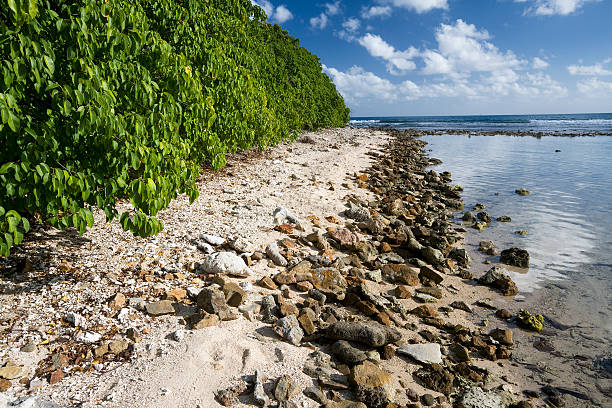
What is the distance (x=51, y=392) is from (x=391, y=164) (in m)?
18.1

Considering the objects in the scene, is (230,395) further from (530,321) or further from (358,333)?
(530,321)

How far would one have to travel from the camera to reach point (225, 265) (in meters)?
5.24

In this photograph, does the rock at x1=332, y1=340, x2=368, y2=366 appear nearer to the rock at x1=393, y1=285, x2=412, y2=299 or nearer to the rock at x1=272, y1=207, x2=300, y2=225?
the rock at x1=393, y1=285, x2=412, y2=299

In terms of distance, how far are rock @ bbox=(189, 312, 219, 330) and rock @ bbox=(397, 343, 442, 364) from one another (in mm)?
2322

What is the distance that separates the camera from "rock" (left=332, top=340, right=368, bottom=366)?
3.76 m

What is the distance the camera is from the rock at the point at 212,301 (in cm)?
425

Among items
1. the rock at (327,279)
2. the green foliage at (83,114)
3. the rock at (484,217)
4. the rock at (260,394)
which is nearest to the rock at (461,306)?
the rock at (327,279)

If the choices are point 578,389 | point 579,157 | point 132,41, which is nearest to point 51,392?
point 132,41

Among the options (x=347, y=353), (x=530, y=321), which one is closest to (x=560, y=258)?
(x=530, y=321)

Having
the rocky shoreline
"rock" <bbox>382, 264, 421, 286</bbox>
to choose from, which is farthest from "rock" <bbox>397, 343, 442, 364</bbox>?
"rock" <bbox>382, 264, 421, 286</bbox>

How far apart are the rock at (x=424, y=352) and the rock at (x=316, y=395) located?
4.59 ft

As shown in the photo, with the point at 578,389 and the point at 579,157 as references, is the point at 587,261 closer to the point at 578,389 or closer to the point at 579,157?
the point at 578,389

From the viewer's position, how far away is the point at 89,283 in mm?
4449

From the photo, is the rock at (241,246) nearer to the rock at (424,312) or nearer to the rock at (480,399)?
the rock at (424,312)
